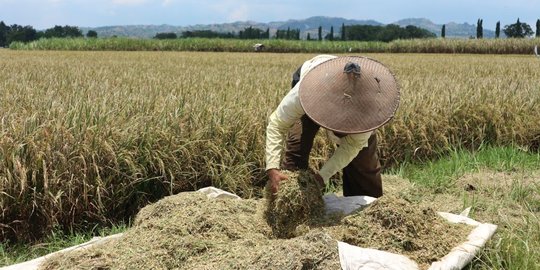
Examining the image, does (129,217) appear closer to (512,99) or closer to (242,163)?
(242,163)

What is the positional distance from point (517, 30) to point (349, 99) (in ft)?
186

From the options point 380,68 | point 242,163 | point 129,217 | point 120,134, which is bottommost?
point 129,217

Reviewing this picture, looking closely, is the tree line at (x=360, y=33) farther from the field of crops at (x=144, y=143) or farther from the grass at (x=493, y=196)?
the grass at (x=493, y=196)

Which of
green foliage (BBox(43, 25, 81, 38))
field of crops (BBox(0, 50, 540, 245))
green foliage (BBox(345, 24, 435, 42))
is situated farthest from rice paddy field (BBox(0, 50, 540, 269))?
green foliage (BBox(43, 25, 81, 38))

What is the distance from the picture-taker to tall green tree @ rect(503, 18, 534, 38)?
52181 mm

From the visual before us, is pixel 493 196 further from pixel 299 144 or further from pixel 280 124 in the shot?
pixel 280 124

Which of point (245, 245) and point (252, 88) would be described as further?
point (252, 88)

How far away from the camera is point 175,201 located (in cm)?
289

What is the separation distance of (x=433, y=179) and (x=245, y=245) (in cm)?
212

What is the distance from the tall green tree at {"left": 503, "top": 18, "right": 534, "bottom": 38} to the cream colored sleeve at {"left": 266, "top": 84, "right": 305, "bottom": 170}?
50430mm

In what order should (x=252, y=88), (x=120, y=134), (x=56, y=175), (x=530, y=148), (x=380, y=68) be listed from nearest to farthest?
(x=380, y=68)
(x=56, y=175)
(x=120, y=134)
(x=530, y=148)
(x=252, y=88)

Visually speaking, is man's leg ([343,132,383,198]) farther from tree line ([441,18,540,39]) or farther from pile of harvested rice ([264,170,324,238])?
tree line ([441,18,540,39])

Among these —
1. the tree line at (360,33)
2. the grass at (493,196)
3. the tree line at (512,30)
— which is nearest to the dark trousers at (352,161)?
the grass at (493,196)

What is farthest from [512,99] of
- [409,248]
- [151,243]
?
[151,243]
